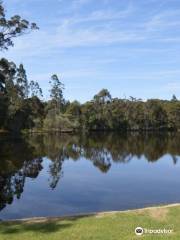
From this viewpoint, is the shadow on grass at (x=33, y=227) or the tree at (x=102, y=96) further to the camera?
the tree at (x=102, y=96)

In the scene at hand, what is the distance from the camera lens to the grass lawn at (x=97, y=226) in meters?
12.7

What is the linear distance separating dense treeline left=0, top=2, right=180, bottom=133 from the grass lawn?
205ft

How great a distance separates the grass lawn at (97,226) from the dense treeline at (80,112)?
2466 inches

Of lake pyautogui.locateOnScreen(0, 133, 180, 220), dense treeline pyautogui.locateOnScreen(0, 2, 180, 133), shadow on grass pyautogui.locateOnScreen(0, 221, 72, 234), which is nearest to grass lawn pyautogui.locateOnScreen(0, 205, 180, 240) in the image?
shadow on grass pyautogui.locateOnScreen(0, 221, 72, 234)

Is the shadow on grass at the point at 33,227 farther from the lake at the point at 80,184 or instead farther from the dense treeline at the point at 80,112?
the dense treeline at the point at 80,112

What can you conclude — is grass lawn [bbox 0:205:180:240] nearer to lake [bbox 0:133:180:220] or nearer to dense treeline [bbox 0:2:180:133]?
lake [bbox 0:133:180:220]

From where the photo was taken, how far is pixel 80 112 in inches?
4774

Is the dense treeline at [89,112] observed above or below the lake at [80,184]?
above

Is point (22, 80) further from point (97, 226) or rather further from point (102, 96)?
point (97, 226)

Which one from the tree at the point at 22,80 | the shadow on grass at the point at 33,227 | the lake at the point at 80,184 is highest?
the tree at the point at 22,80

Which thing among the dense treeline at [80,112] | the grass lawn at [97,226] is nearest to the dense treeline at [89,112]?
the dense treeline at [80,112]

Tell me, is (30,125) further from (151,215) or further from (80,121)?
(151,215)

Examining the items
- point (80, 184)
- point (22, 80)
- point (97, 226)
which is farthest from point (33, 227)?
point (22, 80)

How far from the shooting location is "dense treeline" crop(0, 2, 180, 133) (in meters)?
89.9
